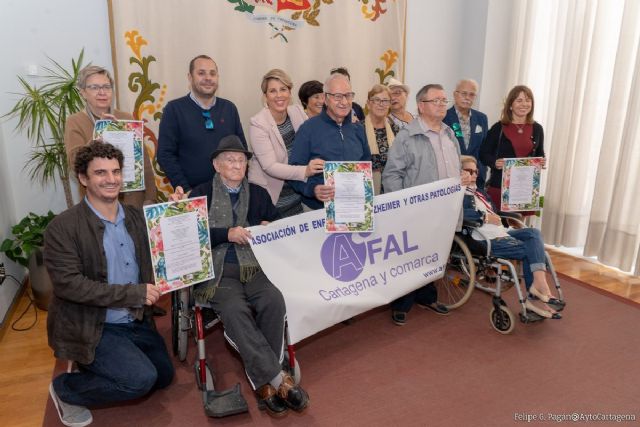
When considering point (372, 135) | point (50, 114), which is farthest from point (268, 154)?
point (50, 114)

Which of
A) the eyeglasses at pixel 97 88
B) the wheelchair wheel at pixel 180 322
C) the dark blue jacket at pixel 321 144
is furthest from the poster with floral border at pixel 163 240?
the eyeglasses at pixel 97 88

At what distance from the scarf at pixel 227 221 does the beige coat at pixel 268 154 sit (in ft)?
1.60

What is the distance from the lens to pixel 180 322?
113 inches

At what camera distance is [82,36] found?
4.06 metres

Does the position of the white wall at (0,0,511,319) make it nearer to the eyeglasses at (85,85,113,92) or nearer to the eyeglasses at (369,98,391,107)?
the eyeglasses at (85,85,113,92)

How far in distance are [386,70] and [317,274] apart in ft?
10.1

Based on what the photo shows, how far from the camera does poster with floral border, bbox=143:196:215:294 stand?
2.32 meters

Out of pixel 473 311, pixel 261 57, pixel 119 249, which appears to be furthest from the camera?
pixel 261 57

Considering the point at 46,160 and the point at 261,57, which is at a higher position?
the point at 261,57

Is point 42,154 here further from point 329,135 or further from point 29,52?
point 329,135

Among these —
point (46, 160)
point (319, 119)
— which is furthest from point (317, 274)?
point (46, 160)

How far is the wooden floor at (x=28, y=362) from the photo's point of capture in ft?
8.58

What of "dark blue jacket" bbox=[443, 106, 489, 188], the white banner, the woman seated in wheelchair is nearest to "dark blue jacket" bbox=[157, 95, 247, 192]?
the white banner

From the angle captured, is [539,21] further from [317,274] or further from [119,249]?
[119,249]
